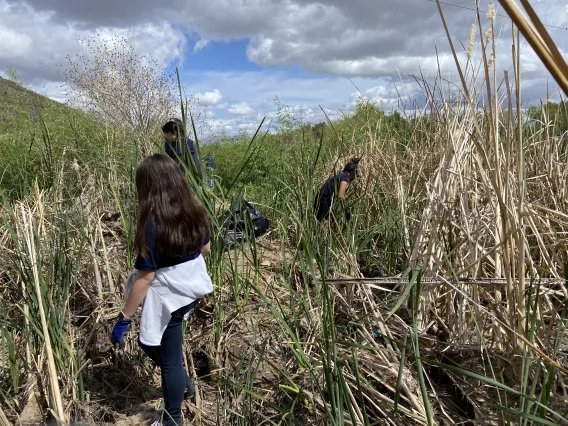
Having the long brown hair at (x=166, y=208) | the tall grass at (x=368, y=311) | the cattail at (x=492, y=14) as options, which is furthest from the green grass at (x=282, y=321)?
the cattail at (x=492, y=14)

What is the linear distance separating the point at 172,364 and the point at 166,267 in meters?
0.42

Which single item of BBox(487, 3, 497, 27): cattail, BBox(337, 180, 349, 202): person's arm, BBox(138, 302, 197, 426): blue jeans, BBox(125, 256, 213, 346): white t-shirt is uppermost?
BBox(487, 3, 497, 27): cattail

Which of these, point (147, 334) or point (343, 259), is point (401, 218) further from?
A: point (147, 334)

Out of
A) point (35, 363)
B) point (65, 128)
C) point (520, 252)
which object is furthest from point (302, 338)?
point (65, 128)

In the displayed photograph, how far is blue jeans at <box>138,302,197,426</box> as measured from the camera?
6.10 ft

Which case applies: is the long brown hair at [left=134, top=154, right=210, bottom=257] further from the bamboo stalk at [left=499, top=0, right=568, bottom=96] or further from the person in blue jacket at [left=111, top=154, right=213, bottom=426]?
the bamboo stalk at [left=499, top=0, right=568, bottom=96]

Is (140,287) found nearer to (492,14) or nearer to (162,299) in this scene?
(162,299)

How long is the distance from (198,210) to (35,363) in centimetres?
96

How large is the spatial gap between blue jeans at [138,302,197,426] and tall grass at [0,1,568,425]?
7.3 inches

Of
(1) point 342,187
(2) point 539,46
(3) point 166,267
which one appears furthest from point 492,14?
(1) point 342,187

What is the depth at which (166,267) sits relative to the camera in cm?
180

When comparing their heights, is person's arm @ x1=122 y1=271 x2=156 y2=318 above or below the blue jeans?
above

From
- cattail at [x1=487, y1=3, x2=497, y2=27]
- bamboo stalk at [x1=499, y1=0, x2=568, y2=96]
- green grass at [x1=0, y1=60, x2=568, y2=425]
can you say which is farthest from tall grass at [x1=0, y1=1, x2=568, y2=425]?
bamboo stalk at [x1=499, y1=0, x2=568, y2=96]

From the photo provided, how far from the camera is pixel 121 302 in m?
2.49
